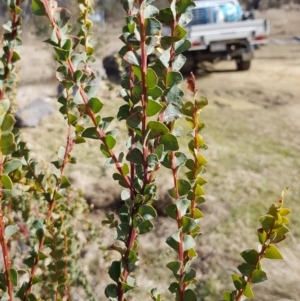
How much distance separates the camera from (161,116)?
748 mm

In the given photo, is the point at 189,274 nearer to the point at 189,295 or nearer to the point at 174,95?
the point at 189,295

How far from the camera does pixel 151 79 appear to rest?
0.69 m

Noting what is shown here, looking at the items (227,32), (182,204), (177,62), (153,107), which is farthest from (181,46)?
(227,32)

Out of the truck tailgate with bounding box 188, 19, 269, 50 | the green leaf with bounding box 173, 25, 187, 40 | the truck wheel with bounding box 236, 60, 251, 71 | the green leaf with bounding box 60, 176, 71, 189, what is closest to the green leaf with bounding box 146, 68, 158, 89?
the green leaf with bounding box 173, 25, 187, 40

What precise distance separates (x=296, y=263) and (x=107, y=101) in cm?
401

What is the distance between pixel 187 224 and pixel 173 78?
250 millimetres

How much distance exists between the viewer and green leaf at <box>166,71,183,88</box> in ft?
2.37

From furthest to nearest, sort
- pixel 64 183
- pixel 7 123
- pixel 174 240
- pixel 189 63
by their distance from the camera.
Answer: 1. pixel 189 63
2. pixel 64 183
3. pixel 174 240
4. pixel 7 123

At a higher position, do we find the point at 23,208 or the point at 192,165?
the point at 192,165

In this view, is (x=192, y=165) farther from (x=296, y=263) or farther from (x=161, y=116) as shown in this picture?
(x=296, y=263)

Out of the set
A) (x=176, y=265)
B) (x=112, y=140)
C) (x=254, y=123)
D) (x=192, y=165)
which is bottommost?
(x=254, y=123)

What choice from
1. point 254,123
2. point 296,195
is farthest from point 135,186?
point 254,123

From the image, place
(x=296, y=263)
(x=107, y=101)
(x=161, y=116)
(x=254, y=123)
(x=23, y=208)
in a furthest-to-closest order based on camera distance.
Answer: (x=107, y=101) < (x=254, y=123) < (x=296, y=263) < (x=23, y=208) < (x=161, y=116)

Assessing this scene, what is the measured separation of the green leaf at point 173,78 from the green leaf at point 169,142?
0.08m
